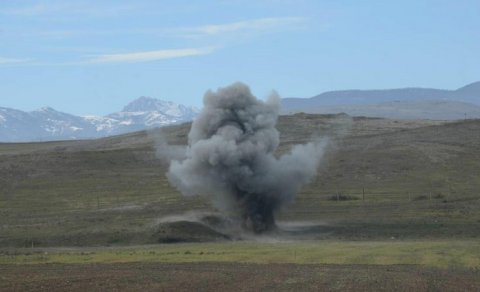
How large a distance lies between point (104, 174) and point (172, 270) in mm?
79634

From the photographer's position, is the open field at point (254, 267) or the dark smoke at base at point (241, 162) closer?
the open field at point (254, 267)

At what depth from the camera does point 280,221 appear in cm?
8950

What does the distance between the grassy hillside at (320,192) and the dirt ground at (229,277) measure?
64.2 ft

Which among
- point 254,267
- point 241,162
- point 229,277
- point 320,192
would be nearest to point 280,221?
point 241,162

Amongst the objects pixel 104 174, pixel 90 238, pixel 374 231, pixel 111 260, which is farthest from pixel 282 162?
pixel 104 174

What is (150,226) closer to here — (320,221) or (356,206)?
(320,221)

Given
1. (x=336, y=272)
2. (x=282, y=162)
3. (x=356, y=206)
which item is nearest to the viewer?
(x=336, y=272)

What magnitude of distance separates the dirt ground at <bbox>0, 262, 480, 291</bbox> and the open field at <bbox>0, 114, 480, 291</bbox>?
77 millimetres

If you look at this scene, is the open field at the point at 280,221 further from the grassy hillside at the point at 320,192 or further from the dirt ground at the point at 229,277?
the grassy hillside at the point at 320,192

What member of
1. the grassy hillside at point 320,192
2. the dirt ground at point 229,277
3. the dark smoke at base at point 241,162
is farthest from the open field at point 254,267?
the dark smoke at base at point 241,162

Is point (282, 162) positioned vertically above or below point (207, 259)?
above

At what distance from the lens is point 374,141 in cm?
15462

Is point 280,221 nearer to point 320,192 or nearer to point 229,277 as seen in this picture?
point 320,192

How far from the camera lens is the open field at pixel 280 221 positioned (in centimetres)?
5216
